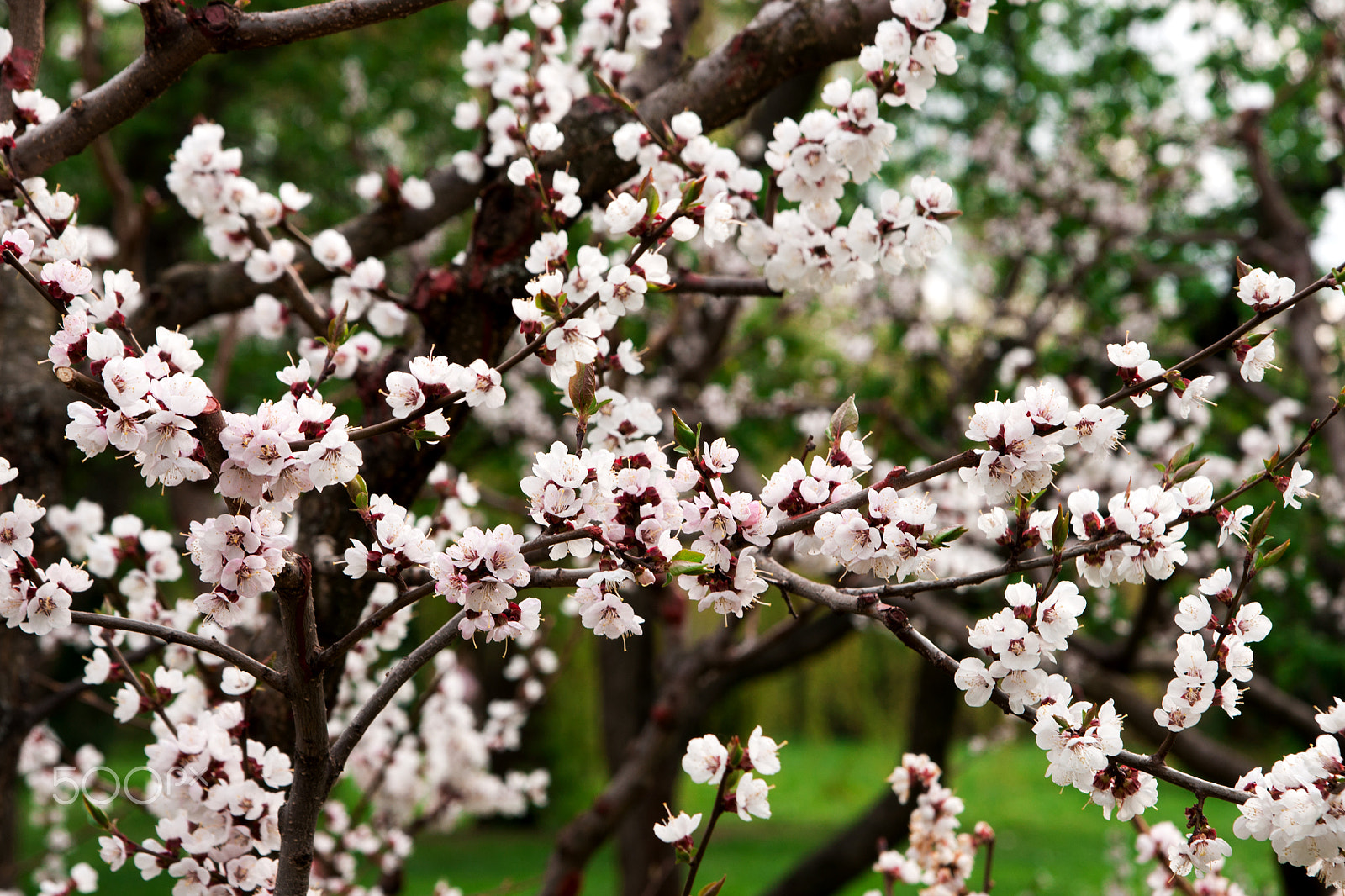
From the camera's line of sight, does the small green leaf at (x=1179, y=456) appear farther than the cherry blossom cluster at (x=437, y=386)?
Yes

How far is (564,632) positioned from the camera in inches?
498

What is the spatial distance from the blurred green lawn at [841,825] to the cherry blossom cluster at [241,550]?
6091 mm

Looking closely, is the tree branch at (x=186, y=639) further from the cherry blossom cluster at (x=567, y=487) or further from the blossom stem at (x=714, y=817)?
the blossom stem at (x=714, y=817)

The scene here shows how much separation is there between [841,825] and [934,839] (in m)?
11.1

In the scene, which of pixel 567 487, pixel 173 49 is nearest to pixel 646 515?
pixel 567 487

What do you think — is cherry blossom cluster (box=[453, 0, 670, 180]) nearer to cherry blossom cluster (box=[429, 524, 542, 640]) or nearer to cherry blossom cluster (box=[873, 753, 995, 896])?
cherry blossom cluster (box=[429, 524, 542, 640])

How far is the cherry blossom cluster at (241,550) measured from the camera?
117 centimetres

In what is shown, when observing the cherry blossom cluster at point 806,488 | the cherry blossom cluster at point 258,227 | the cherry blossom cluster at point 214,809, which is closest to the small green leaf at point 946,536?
the cherry blossom cluster at point 806,488

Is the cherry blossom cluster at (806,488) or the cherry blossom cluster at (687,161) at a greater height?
the cherry blossom cluster at (687,161)

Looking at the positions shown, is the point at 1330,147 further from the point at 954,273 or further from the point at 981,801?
the point at 981,801

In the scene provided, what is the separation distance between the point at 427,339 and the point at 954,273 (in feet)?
25.5

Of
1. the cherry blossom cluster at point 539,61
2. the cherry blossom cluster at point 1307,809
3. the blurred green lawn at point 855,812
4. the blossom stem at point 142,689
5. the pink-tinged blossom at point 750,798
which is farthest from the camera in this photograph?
the blurred green lawn at point 855,812

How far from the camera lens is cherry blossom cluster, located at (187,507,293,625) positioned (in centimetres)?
117

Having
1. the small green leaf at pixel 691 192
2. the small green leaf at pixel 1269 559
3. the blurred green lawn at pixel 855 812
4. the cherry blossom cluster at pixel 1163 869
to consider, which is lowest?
the blurred green lawn at pixel 855 812
